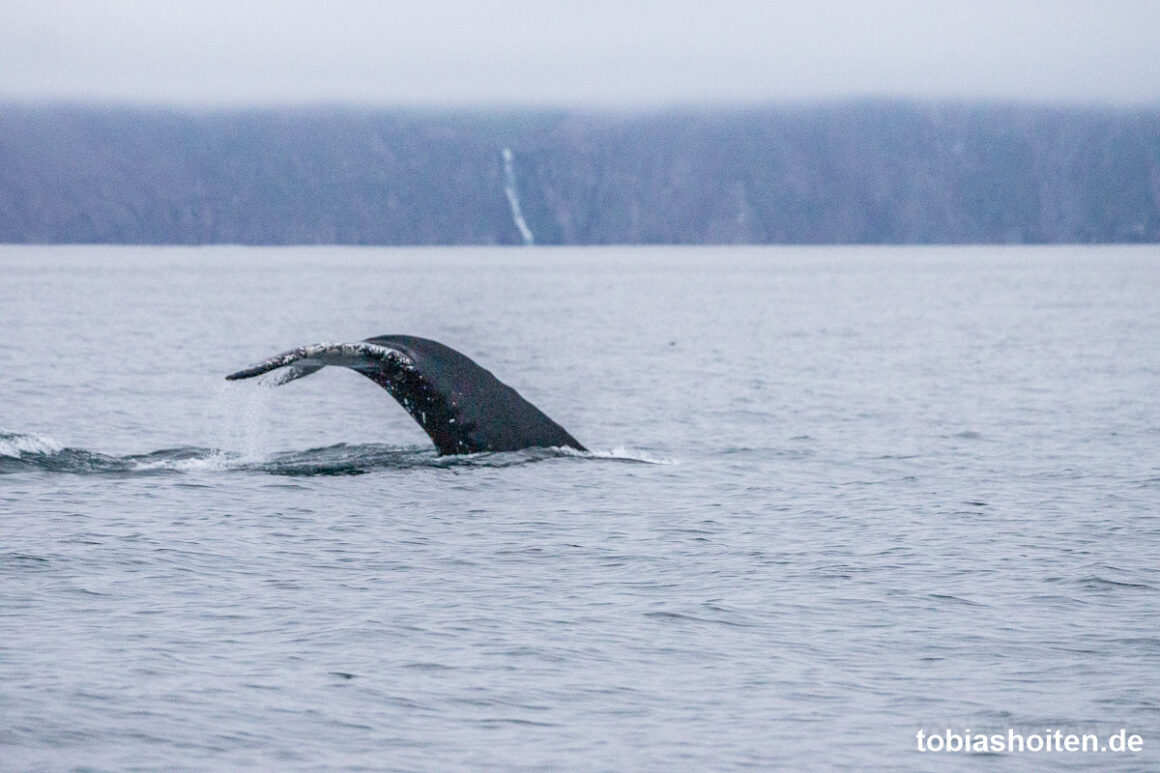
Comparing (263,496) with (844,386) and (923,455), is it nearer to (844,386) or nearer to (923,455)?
(923,455)

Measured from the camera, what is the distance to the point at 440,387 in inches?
649

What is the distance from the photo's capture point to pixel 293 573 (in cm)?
1280

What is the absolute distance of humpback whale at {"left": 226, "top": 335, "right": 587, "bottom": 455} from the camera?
1516 cm

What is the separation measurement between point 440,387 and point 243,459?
3.84 meters

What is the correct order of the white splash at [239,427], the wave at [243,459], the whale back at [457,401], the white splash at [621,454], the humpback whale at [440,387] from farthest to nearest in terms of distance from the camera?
1. the white splash at [239,427]
2. the white splash at [621,454]
3. the wave at [243,459]
4. the whale back at [457,401]
5. the humpback whale at [440,387]

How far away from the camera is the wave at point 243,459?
1798cm

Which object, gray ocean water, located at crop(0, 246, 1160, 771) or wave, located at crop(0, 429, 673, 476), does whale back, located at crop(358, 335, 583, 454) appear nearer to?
wave, located at crop(0, 429, 673, 476)

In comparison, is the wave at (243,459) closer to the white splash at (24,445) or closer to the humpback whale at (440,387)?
the white splash at (24,445)

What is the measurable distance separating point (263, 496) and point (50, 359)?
87.3ft

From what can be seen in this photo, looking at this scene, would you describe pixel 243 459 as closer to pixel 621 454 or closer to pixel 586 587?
pixel 621 454

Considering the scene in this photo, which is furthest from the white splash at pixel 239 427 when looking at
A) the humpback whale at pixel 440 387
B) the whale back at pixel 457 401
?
the whale back at pixel 457 401

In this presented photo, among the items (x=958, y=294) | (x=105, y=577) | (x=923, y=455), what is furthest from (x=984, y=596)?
(x=958, y=294)

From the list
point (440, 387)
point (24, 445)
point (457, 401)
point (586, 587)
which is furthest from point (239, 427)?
point (586, 587)

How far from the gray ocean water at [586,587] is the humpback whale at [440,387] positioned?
0.39m
